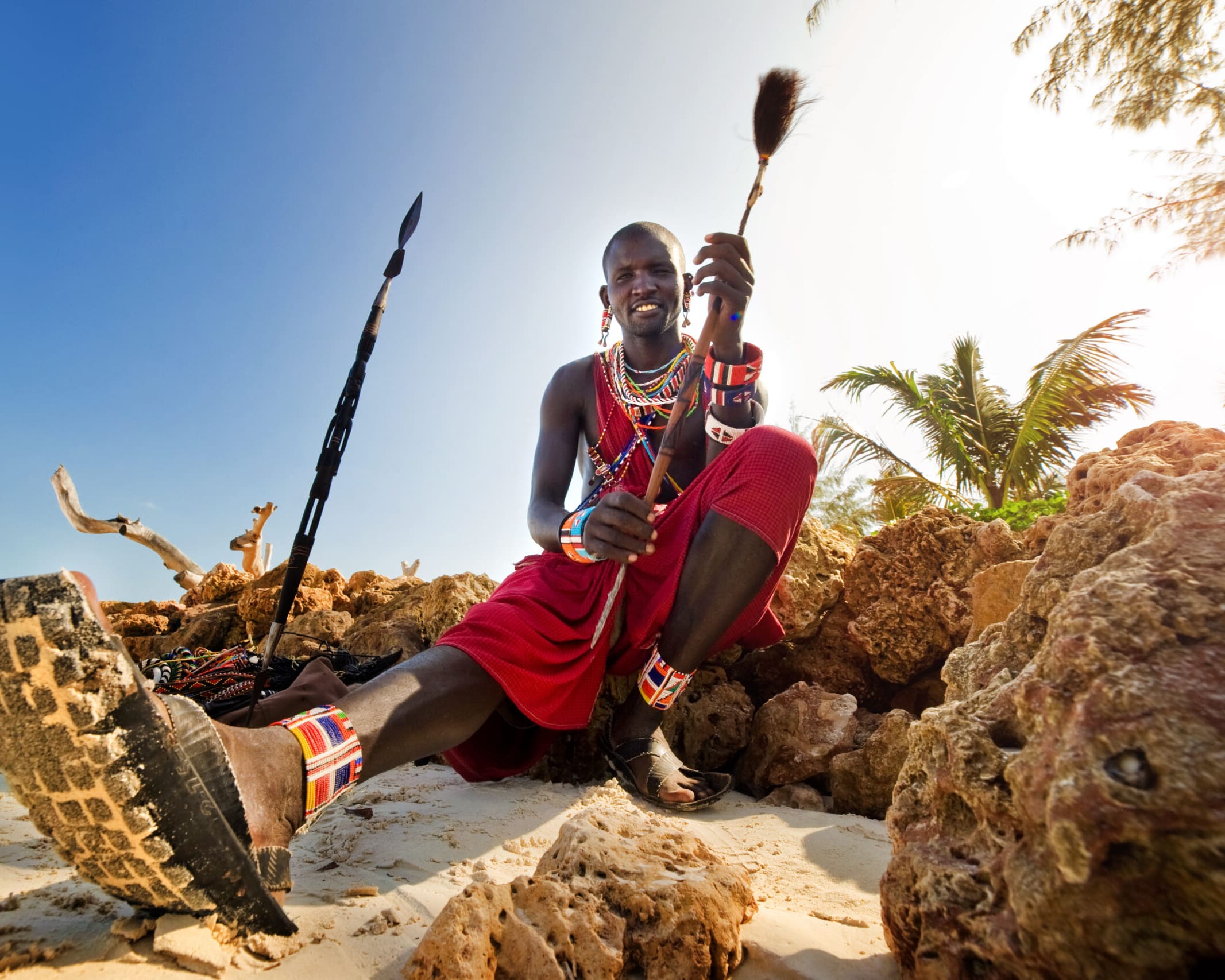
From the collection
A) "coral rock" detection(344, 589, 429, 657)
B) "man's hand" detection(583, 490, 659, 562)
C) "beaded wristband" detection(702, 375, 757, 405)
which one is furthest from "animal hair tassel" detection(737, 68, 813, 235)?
"coral rock" detection(344, 589, 429, 657)

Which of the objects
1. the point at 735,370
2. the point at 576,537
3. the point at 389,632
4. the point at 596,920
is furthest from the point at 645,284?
the point at 596,920

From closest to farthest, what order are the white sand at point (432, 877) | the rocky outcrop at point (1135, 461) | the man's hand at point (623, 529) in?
the white sand at point (432, 877)
the rocky outcrop at point (1135, 461)
the man's hand at point (623, 529)

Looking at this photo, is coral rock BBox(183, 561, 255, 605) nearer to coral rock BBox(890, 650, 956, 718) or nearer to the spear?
the spear

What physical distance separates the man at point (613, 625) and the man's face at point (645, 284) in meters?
0.02

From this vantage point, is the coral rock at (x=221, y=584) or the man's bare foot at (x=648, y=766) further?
the coral rock at (x=221, y=584)

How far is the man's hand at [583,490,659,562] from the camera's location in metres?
1.76

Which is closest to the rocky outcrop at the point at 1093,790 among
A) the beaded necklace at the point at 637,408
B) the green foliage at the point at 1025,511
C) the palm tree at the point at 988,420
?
the beaded necklace at the point at 637,408

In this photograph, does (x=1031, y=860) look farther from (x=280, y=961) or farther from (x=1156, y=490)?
(x=280, y=961)

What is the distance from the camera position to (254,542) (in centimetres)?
1145

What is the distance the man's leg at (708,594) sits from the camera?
1837mm

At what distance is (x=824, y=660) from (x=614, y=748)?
1219 mm

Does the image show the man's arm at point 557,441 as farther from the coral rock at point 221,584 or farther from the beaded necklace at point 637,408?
the coral rock at point 221,584

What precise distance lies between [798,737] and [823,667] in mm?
691

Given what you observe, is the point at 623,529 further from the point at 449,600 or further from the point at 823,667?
the point at 823,667
